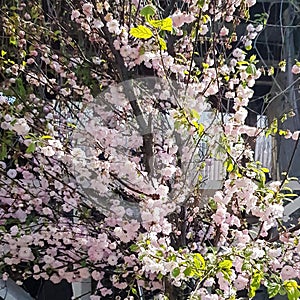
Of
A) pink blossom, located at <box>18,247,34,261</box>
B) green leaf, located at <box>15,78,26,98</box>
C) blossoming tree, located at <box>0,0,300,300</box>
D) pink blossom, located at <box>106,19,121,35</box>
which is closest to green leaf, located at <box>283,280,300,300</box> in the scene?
blossoming tree, located at <box>0,0,300,300</box>

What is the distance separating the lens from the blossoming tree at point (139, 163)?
155cm

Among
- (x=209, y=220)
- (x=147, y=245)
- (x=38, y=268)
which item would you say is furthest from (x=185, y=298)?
(x=38, y=268)

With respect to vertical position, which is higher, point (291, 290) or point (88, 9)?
point (88, 9)

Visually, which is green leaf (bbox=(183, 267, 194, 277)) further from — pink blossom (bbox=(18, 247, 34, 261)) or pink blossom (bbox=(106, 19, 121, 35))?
pink blossom (bbox=(18, 247, 34, 261))

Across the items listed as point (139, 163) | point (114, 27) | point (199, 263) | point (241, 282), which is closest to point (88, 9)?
point (114, 27)

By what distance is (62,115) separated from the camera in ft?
7.00

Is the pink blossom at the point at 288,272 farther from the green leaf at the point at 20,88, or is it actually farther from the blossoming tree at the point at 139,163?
the green leaf at the point at 20,88

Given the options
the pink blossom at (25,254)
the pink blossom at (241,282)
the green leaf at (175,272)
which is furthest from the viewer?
the pink blossom at (25,254)

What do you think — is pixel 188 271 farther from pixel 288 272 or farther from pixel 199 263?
pixel 288 272

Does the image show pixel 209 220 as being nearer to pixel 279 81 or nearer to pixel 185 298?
pixel 185 298

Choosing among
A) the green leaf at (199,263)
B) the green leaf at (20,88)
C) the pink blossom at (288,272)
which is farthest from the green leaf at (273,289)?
the green leaf at (20,88)

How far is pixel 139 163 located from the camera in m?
1.82

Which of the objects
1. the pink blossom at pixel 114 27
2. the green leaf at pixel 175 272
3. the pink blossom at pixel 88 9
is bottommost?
the green leaf at pixel 175 272

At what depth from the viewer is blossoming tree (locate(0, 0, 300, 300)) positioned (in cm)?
155
